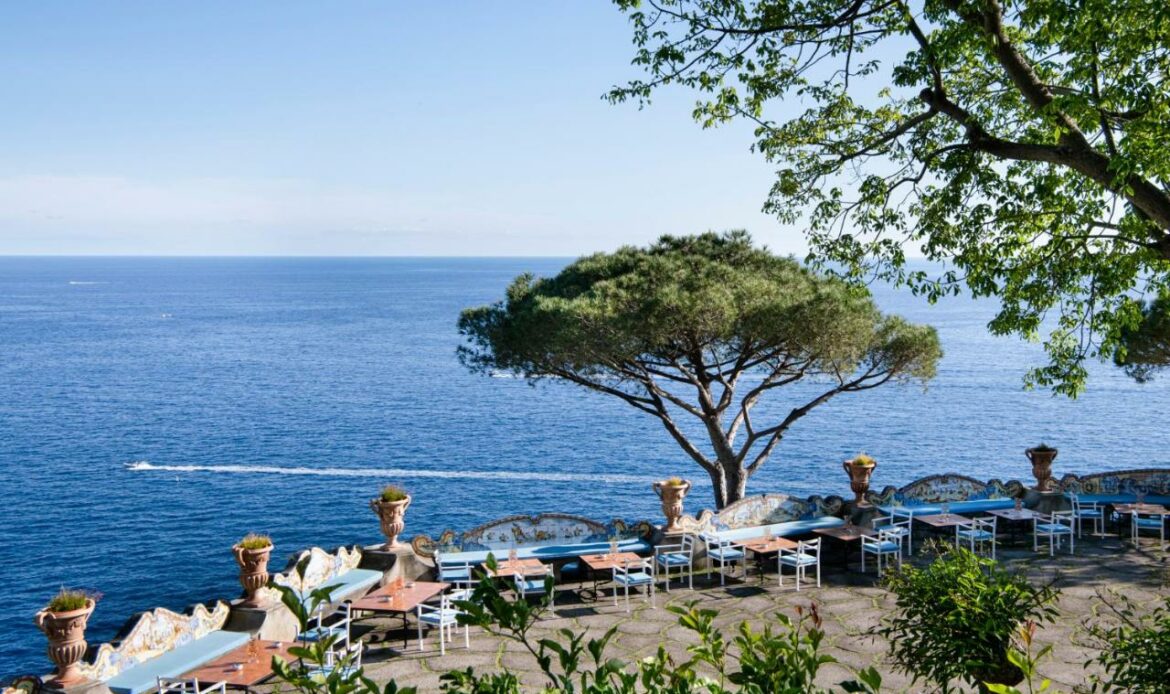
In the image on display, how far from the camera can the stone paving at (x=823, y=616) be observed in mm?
11062

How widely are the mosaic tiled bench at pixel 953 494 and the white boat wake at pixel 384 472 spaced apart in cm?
2360

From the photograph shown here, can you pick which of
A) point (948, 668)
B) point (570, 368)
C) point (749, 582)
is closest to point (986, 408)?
point (570, 368)

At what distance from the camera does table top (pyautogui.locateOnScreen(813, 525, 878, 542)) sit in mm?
15375

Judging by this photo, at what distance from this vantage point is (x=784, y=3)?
9.85 metres

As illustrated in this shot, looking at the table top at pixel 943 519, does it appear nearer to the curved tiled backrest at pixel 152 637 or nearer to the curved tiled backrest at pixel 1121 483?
the curved tiled backrest at pixel 1121 483

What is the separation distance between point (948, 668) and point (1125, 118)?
5.29 metres

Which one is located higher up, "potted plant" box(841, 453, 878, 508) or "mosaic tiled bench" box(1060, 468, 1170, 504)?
"potted plant" box(841, 453, 878, 508)

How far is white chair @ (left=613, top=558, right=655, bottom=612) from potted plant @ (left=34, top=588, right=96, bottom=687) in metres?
6.82

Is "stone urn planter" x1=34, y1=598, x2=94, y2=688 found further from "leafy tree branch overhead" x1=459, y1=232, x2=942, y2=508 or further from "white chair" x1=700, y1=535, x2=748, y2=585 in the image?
"leafy tree branch overhead" x1=459, y1=232, x2=942, y2=508

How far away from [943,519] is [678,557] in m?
4.95

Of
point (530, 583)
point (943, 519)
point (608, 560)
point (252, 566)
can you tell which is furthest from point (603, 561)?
point (943, 519)

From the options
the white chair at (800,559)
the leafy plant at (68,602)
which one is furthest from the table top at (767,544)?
the leafy plant at (68,602)

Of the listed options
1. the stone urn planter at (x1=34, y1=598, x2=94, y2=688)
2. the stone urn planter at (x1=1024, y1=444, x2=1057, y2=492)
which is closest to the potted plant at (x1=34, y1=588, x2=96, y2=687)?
the stone urn planter at (x1=34, y1=598, x2=94, y2=688)

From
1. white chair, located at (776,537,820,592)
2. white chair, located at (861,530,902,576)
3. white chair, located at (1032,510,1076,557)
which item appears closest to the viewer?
white chair, located at (776,537,820,592)
